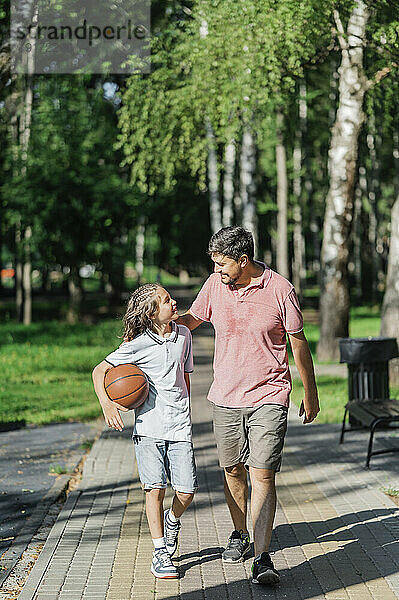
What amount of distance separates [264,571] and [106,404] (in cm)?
119

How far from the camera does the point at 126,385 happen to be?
556cm

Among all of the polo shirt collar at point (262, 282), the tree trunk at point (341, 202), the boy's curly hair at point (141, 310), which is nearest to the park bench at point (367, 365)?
the polo shirt collar at point (262, 282)

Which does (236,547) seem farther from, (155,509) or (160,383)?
(160,383)

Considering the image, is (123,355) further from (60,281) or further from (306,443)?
(60,281)

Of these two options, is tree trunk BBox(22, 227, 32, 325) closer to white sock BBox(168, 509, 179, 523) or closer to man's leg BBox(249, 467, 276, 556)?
white sock BBox(168, 509, 179, 523)

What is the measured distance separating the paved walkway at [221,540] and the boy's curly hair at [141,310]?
4.38 feet

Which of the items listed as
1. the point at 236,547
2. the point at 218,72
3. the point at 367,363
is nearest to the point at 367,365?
the point at 367,363

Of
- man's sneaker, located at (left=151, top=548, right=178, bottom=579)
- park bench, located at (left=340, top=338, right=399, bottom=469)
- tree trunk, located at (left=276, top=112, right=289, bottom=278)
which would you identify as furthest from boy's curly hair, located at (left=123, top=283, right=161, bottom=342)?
tree trunk, located at (left=276, top=112, right=289, bottom=278)

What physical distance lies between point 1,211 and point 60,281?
115 inches

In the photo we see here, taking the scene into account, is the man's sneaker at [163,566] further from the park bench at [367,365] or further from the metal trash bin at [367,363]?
the metal trash bin at [367,363]

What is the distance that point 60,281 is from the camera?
112ft

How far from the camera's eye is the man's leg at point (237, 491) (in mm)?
6000

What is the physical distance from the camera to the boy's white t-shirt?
5699 mm

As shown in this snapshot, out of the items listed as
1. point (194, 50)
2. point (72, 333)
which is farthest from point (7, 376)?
point (72, 333)
